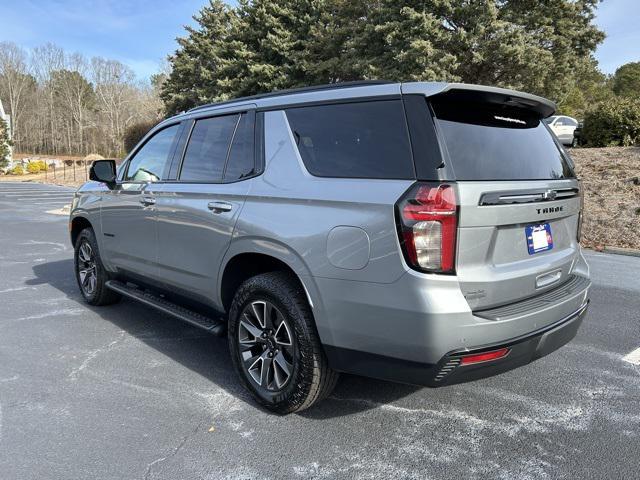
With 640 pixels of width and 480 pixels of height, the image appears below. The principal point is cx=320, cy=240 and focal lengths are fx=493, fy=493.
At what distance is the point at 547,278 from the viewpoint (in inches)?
111

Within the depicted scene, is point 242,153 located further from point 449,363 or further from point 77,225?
point 77,225

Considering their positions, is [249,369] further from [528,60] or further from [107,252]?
[528,60]

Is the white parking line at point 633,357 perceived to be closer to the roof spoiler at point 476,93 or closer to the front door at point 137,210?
the roof spoiler at point 476,93

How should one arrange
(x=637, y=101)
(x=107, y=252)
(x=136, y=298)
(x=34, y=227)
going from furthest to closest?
(x=637, y=101) → (x=34, y=227) → (x=107, y=252) → (x=136, y=298)

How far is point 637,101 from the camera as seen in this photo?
16.7 m

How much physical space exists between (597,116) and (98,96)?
3079 inches

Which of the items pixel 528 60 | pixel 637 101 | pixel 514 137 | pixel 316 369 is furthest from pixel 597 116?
pixel 316 369

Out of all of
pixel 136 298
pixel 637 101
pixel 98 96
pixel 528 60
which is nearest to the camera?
pixel 136 298

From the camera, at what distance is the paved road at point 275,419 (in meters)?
2.54

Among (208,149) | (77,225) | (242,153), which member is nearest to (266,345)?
(242,153)

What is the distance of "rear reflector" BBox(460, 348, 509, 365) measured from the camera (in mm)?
2396

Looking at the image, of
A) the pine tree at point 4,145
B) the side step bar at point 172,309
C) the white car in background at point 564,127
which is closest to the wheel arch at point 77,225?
the side step bar at point 172,309

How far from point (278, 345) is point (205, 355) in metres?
1.25

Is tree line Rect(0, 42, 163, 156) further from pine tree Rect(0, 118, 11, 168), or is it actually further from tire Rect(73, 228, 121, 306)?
tire Rect(73, 228, 121, 306)
